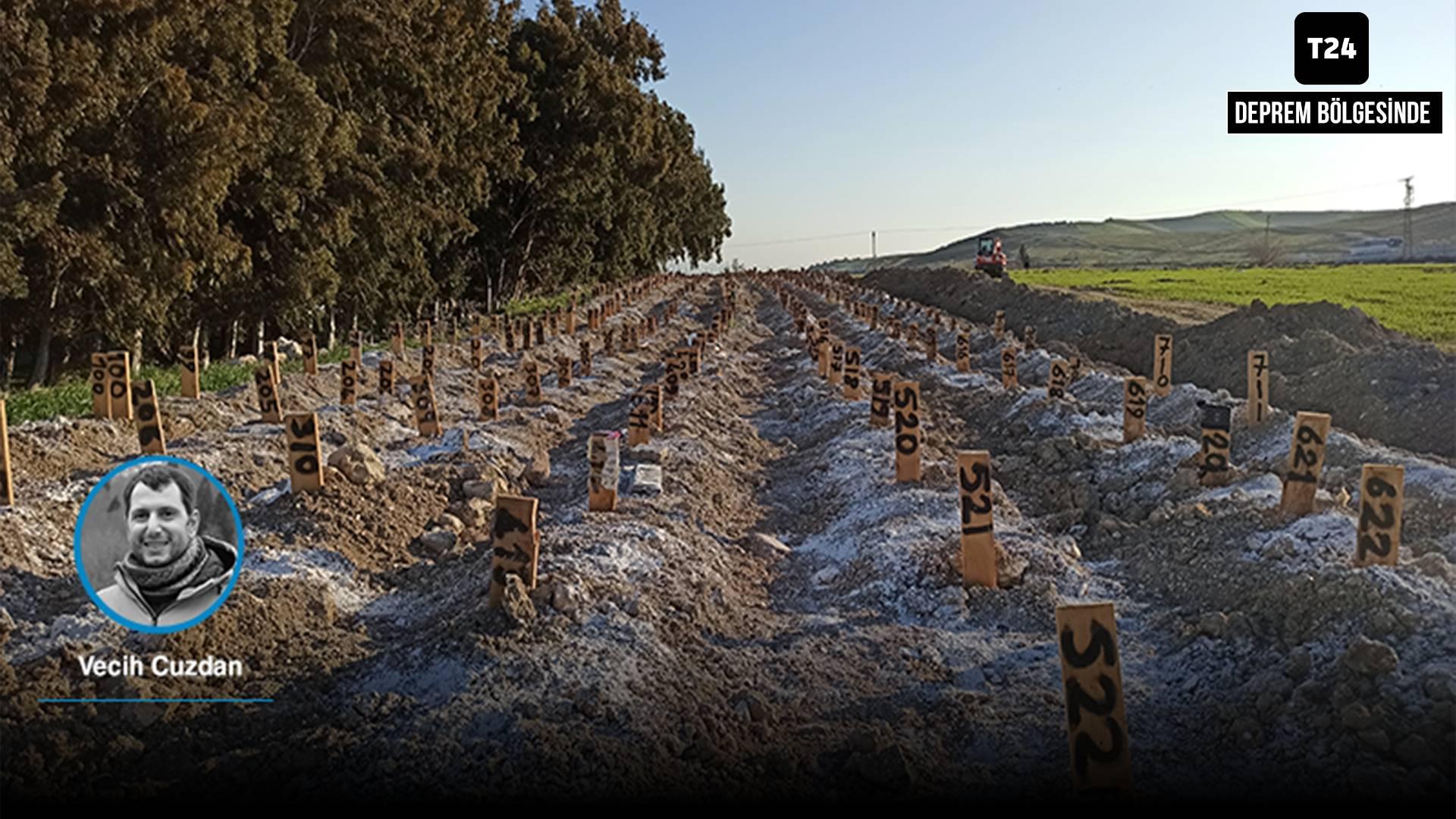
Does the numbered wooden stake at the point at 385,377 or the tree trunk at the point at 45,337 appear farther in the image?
the tree trunk at the point at 45,337

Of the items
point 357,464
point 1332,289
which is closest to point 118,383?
point 357,464

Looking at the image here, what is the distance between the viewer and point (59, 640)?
5535 mm

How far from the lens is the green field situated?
28.3 metres

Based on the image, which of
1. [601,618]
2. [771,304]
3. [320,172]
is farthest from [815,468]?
[771,304]

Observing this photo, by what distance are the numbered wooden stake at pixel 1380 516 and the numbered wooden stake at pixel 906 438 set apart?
3848 mm

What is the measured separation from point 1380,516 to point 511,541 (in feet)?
14.7

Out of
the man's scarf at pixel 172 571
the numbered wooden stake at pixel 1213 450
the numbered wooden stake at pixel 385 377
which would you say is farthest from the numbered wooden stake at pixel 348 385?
the numbered wooden stake at pixel 1213 450

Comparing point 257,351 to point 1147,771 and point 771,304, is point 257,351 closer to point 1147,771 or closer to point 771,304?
point 1147,771

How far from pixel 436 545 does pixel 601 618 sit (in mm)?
2514

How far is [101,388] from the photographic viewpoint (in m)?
10.4

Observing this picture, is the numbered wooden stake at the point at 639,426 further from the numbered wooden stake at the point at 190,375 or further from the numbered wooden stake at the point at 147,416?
the numbered wooden stake at the point at 190,375

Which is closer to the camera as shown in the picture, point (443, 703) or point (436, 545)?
point (443, 703)

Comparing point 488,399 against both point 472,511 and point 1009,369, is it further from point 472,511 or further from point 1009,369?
point 1009,369

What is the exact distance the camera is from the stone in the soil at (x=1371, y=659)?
4.66m
